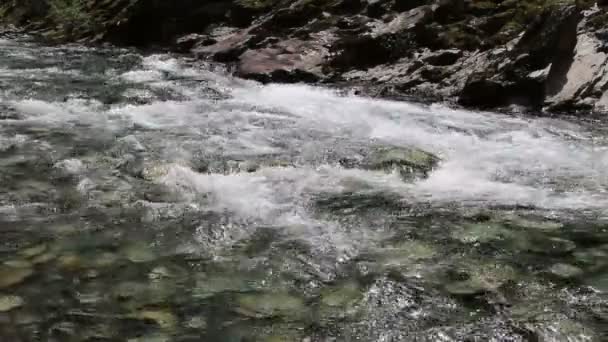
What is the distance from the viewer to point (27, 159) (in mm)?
5816

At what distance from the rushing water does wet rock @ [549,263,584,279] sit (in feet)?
0.06

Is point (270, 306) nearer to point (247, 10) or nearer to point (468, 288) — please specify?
point (468, 288)

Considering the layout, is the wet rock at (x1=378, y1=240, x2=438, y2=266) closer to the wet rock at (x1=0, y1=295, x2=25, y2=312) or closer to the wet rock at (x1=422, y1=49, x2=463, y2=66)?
the wet rock at (x1=0, y1=295, x2=25, y2=312)

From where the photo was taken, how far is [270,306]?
Answer: 3.36m

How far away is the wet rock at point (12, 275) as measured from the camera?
3.46 meters

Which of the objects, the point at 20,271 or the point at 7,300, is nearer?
the point at 7,300

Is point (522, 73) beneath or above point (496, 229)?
above

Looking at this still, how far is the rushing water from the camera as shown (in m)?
3.21

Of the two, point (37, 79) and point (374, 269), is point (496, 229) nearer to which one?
point (374, 269)

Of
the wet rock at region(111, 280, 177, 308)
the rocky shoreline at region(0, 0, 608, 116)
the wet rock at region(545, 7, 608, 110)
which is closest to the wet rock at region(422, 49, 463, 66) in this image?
the rocky shoreline at region(0, 0, 608, 116)

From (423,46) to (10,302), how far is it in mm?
9672

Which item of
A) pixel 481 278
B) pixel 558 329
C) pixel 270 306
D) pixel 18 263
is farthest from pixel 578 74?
pixel 18 263

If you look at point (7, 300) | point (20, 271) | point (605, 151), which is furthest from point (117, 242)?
point (605, 151)

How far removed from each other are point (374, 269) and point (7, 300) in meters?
2.08
